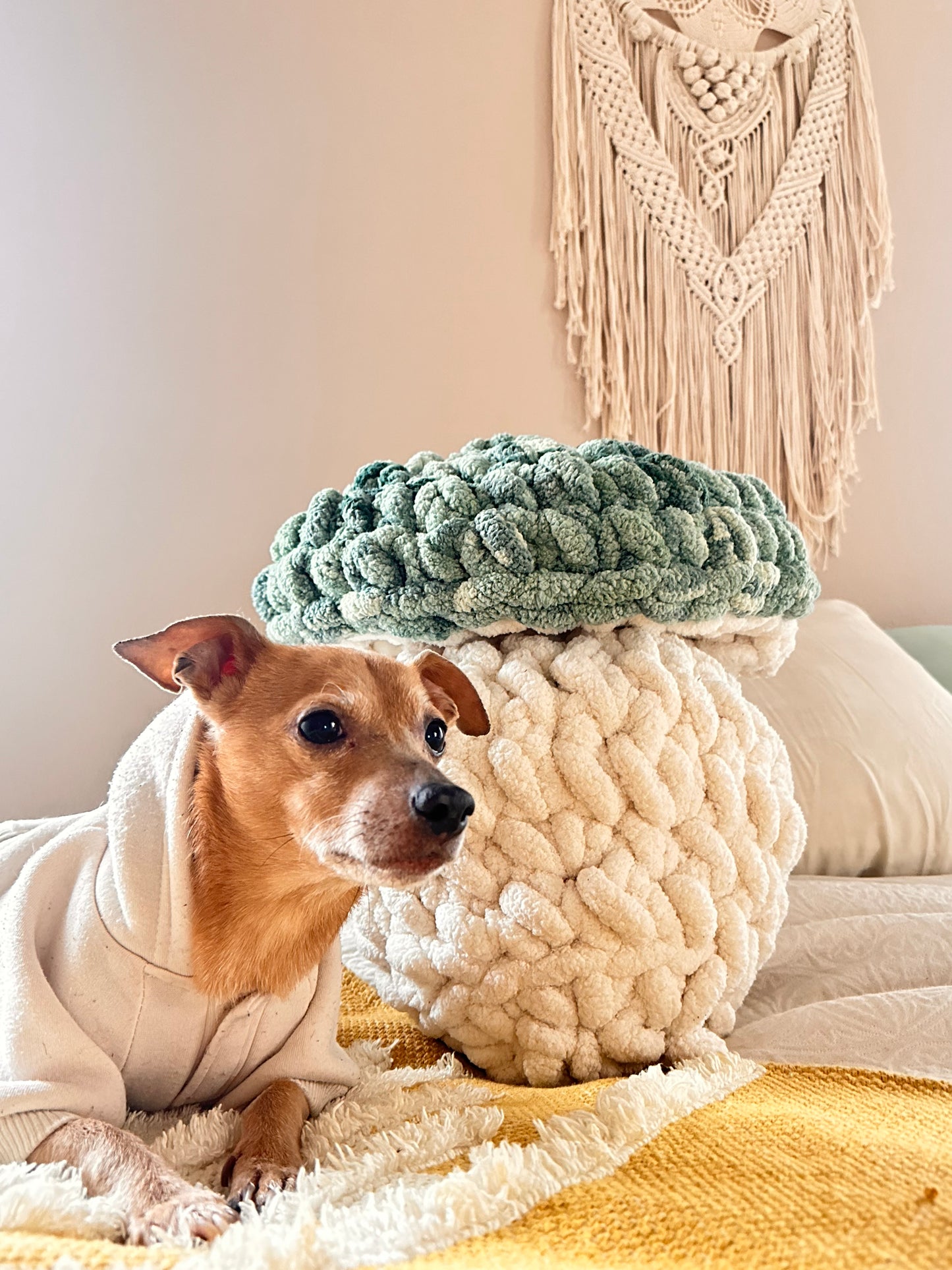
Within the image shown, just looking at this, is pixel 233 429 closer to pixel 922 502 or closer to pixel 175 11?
pixel 175 11

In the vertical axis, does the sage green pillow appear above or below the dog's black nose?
below

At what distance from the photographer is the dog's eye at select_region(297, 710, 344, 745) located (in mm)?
624

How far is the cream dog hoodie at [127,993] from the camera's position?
55cm

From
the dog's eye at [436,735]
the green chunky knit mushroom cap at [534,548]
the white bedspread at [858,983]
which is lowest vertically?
the white bedspread at [858,983]


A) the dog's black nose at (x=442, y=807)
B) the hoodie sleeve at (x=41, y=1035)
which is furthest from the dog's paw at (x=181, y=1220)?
the dog's black nose at (x=442, y=807)

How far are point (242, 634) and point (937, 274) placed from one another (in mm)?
1633

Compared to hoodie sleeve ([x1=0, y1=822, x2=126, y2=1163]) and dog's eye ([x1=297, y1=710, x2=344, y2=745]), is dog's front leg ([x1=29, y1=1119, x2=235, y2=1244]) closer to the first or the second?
hoodie sleeve ([x1=0, y1=822, x2=126, y2=1163])

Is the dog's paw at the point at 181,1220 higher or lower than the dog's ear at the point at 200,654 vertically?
lower

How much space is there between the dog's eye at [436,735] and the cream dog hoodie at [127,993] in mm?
156

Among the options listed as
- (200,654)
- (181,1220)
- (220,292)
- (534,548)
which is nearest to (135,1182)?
(181,1220)

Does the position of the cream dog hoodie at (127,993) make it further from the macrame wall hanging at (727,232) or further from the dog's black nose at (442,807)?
the macrame wall hanging at (727,232)

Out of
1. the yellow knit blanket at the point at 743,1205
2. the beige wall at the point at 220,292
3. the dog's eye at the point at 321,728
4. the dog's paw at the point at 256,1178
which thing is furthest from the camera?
the beige wall at the point at 220,292

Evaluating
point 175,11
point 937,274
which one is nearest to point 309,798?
point 175,11

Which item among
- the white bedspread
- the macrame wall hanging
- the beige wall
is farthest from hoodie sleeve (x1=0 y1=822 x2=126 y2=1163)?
the macrame wall hanging
